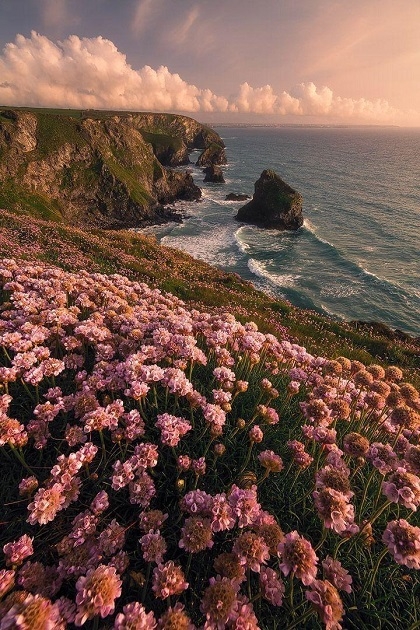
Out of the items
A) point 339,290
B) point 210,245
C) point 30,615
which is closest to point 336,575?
point 30,615

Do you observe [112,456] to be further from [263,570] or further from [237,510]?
[263,570]

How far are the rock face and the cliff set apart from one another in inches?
761

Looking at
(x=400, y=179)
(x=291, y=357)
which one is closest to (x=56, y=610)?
(x=291, y=357)

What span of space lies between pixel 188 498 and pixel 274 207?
2518 inches

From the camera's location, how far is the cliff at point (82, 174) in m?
52.7

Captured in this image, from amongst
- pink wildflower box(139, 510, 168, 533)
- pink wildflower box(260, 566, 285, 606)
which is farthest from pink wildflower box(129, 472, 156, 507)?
pink wildflower box(260, 566, 285, 606)

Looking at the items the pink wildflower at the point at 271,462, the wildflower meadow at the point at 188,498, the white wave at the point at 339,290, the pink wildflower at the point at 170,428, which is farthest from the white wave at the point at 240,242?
the pink wildflower at the point at 271,462

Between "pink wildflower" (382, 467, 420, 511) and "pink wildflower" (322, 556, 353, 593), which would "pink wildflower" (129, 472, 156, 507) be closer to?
"pink wildflower" (322, 556, 353, 593)

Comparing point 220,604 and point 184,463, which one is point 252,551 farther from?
point 184,463

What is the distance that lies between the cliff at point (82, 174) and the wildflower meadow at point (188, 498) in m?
48.3

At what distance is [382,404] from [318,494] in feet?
7.77

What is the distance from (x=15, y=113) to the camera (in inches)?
2352

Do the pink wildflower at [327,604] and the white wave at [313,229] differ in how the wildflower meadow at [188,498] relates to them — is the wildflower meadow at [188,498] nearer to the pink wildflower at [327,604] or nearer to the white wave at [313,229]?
the pink wildflower at [327,604]

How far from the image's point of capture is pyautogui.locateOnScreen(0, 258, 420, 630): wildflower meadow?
7.89ft
